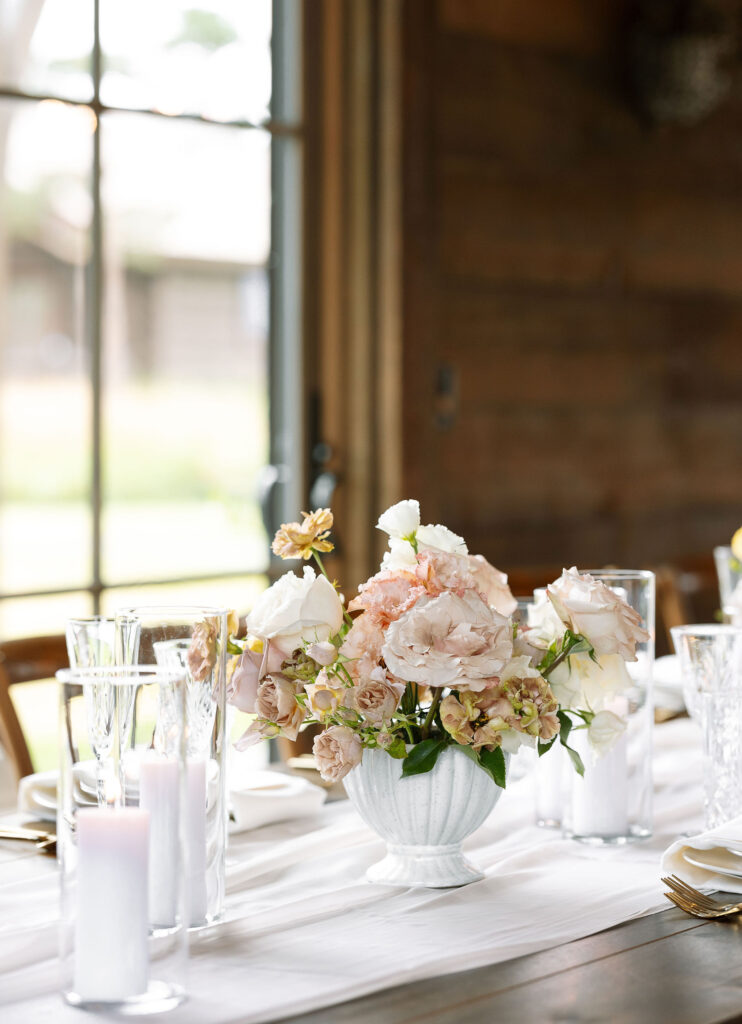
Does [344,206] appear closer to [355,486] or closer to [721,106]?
[355,486]

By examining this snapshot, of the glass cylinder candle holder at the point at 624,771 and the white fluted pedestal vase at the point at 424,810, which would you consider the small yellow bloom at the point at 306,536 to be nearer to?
the white fluted pedestal vase at the point at 424,810

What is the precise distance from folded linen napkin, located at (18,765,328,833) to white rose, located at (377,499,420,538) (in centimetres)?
35

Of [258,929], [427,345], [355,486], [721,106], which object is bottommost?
A: [258,929]

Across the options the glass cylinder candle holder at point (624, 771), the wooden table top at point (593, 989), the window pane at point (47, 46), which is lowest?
the wooden table top at point (593, 989)

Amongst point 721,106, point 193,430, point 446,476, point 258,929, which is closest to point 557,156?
point 721,106

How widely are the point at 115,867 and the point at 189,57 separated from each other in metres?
2.34

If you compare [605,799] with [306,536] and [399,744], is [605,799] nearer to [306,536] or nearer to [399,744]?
[399,744]

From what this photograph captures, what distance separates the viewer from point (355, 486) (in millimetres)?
2994

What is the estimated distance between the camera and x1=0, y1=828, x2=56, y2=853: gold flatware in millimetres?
1192

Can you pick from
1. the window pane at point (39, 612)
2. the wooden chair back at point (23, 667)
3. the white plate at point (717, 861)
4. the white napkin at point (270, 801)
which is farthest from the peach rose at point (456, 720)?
the window pane at point (39, 612)

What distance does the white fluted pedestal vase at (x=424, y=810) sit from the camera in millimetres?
1048

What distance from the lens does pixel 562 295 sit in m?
3.31

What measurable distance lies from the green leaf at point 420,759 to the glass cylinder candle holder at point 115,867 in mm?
266

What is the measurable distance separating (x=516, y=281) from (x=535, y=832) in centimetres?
213
